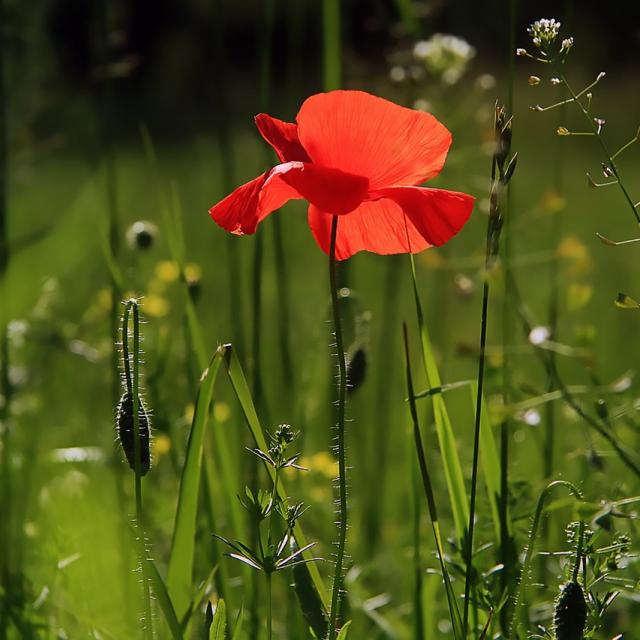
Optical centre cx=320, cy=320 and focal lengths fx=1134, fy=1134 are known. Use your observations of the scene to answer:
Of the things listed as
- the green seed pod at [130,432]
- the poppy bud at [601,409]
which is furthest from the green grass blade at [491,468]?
the green seed pod at [130,432]

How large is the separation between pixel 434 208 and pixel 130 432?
10.8 inches

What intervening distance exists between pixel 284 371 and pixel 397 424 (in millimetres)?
1165

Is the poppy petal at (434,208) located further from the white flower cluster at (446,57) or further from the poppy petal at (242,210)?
the white flower cluster at (446,57)

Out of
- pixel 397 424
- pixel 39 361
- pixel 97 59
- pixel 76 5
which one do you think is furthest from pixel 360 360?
pixel 76 5

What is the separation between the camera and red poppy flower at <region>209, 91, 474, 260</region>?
799mm

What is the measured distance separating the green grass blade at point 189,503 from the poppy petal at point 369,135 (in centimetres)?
17

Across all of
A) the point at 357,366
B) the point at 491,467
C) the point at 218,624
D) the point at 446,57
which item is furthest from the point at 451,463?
the point at 446,57

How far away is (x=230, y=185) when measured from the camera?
1.37m

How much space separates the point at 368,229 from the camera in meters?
0.93

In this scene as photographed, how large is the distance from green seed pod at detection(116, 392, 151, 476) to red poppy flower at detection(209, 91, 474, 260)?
15 centimetres

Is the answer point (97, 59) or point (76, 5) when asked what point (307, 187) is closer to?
point (97, 59)

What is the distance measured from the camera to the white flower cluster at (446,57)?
1.80 m

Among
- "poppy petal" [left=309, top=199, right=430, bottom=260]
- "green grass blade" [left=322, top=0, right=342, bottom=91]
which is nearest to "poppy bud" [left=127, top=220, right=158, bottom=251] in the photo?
"green grass blade" [left=322, top=0, right=342, bottom=91]

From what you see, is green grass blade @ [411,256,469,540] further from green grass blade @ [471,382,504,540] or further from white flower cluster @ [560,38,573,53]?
white flower cluster @ [560,38,573,53]
